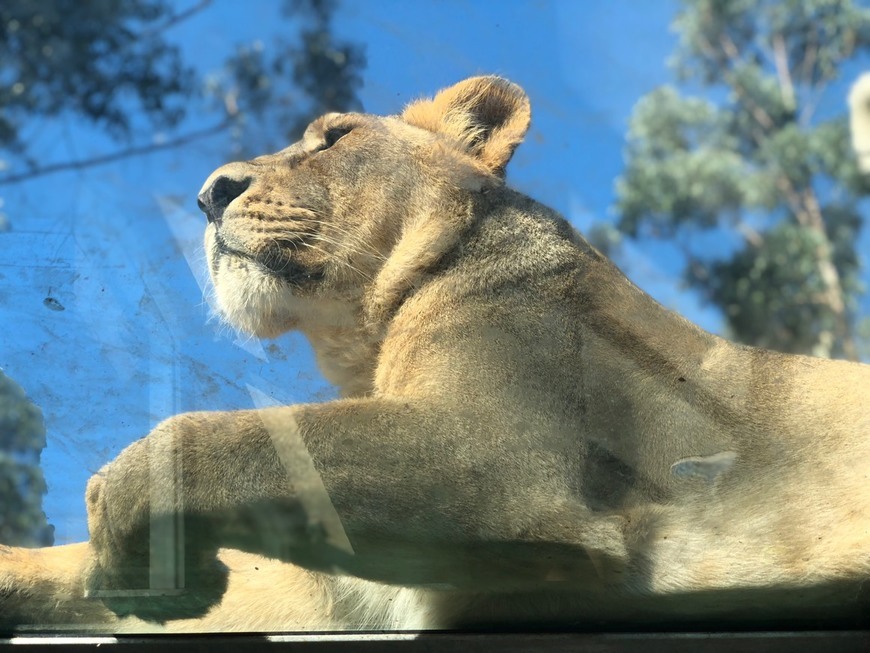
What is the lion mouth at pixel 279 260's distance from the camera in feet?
9.04

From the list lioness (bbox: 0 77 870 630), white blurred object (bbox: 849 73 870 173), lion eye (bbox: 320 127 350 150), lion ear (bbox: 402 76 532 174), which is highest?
white blurred object (bbox: 849 73 870 173)

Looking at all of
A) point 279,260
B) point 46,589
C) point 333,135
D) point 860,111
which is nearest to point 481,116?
point 333,135

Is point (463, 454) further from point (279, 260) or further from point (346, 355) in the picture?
point (279, 260)

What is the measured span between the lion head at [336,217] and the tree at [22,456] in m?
0.61

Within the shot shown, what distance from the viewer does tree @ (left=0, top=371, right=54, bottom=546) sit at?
230 cm

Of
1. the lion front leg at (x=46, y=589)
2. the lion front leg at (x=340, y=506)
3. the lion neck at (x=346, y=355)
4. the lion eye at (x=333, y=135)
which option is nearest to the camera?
the lion front leg at (x=340, y=506)

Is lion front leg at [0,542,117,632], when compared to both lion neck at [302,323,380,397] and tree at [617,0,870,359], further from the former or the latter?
tree at [617,0,870,359]

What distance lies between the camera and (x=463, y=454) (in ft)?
7.34

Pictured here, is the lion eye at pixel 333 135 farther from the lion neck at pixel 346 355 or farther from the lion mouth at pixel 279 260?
the lion neck at pixel 346 355

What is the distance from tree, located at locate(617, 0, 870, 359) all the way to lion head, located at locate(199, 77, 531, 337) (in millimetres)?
475

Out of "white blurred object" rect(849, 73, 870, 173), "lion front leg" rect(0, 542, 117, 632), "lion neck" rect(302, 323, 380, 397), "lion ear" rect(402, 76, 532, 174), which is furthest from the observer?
"lion ear" rect(402, 76, 532, 174)

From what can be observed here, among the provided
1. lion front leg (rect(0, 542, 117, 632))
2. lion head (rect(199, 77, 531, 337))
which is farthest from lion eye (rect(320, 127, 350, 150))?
lion front leg (rect(0, 542, 117, 632))

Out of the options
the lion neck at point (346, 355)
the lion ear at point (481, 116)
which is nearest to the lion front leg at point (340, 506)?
the lion neck at point (346, 355)

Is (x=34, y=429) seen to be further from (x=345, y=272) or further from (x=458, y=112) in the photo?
(x=458, y=112)
